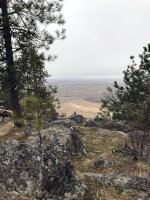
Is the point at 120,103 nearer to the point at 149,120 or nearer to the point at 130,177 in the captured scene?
the point at 149,120

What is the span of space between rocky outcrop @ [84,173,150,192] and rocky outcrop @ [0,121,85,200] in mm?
800

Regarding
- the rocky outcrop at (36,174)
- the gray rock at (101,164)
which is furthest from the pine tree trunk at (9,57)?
the rocky outcrop at (36,174)

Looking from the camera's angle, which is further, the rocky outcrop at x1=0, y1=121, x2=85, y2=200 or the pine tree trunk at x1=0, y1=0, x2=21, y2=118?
the pine tree trunk at x1=0, y1=0, x2=21, y2=118

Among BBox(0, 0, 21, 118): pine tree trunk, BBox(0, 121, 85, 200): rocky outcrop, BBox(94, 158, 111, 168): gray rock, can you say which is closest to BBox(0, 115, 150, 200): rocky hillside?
BBox(0, 121, 85, 200): rocky outcrop

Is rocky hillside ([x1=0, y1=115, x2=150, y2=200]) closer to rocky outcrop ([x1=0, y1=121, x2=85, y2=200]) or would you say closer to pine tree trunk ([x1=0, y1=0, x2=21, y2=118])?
rocky outcrop ([x1=0, y1=121, x2=85, y2=200])

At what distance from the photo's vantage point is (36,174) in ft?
18.4

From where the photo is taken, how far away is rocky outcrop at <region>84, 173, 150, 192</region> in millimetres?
6233

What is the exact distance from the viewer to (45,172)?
564 cm

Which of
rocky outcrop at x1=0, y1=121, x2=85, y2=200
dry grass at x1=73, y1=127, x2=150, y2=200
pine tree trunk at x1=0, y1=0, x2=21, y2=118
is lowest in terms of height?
dry grass at x1=73, y1=127, x2=150, y2=200

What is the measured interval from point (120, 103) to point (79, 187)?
19.9m

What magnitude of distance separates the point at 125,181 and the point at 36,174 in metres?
2.34

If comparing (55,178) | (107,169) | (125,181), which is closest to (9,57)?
(107,169)

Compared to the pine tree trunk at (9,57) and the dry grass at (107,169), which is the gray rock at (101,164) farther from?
the pine tree trunk at (9,57)

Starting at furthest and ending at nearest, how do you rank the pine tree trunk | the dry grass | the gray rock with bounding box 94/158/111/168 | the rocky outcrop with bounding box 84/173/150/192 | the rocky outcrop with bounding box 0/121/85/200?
1. the pine tree trunk
2. the gray rock with bounding box 94/158/111/168
3. the rocky outcrop with bounding box 84/173/150/192
4. the dry grass
5. the rocky outcrop with bounding box 0/121/85/200
